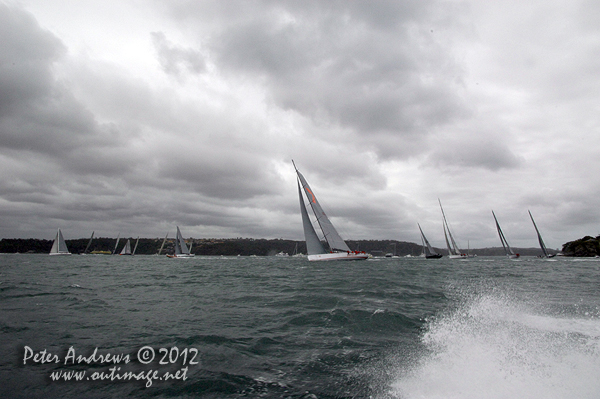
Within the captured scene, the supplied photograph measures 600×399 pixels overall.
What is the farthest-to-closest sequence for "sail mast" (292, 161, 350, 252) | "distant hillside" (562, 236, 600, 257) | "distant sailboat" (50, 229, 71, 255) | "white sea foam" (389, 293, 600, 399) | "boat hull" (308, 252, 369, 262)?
"distant sailboat" (50, 229, 71, 255) → "distant hillside" (562, 236, 600, 257) → "sail mast" (292, 161, 350, 252) → "boat hull" (308, 252, 369, 262) → "white sea foam" (389, 293, 600, 399)

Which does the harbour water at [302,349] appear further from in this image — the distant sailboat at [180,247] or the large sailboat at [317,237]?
the distant sailboat at [180,247]

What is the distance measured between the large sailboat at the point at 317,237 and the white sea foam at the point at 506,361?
4097 centimetres

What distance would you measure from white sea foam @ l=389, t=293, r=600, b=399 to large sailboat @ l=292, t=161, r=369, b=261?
40975 mm

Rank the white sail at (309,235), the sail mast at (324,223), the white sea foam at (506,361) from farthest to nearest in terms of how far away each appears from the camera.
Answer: the sail mast at (324,223)
the white sail at (309,235)
the white sea foam at (506,361)

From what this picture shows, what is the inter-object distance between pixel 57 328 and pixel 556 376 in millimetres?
11409

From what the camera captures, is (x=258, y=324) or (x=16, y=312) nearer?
(x=258, y=324)

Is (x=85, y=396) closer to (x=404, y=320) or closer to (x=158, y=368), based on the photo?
(x=158, y=368)

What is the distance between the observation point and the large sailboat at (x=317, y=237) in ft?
165

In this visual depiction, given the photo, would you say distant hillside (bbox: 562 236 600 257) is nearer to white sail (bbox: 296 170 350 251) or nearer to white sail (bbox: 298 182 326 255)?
white sail (bbox: 296 170 350 251)

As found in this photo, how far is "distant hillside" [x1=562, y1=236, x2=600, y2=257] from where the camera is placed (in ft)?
342

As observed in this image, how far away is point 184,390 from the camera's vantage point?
5.20 m

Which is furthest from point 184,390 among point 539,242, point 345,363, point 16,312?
point 539,242

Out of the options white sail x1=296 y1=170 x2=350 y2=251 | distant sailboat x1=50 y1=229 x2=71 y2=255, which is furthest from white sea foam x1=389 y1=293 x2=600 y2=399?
distant sailboat x1=50 y1=229 x2=71 y2=255

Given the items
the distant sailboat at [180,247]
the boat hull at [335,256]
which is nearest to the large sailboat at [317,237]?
the boat hull at [335,256]
